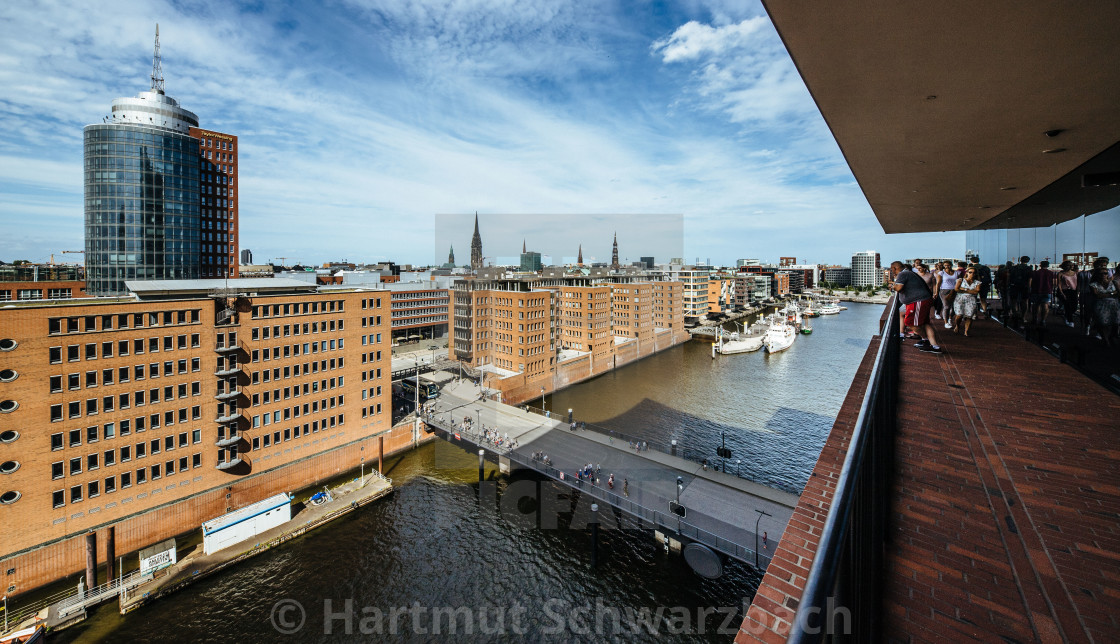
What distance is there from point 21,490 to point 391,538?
1342 cm

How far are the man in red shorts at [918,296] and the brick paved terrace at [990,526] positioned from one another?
288 cm

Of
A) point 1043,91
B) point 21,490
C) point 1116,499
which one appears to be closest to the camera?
point 1116,499

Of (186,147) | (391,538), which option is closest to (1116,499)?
(391,538)

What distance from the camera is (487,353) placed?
144 feet

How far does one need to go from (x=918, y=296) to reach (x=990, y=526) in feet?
21.0

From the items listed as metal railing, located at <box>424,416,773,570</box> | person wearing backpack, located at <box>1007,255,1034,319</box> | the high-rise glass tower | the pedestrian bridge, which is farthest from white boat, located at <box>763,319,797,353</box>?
the high-rise glass tower

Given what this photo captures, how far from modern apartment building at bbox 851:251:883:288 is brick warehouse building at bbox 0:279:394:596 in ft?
573

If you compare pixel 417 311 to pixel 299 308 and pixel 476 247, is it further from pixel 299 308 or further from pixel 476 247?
pixel 299 308

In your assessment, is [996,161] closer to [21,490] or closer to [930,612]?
[930,612]

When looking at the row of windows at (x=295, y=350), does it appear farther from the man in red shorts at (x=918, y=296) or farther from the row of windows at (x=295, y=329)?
the man in red shorts at (x=918, y=296)

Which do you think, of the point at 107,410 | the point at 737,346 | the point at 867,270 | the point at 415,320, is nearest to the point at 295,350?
the point at 107,410

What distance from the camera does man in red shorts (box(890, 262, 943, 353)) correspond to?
800 cm

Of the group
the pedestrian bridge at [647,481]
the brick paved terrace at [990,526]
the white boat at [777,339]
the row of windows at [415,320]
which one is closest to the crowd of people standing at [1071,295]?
the brick paved terrace at [990,526]

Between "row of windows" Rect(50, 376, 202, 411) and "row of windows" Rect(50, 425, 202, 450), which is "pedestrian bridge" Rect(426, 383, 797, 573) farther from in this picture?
"row of windows" Rect(50, 425, 202, 450)
